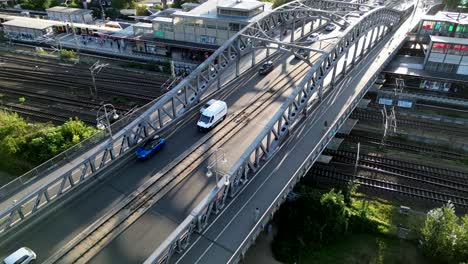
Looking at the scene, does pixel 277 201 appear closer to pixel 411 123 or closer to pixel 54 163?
pixel 54 163

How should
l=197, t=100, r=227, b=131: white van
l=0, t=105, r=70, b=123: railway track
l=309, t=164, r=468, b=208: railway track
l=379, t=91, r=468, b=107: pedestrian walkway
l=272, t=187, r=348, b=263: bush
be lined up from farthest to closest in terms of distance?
l=379, t=91, r=468, b=107: pedestrian walkway, l=0, t=105, r=70, b=123: railway track, l=309, t=164, r=468, b=208: railway track, l=197, t=100, r=227, b=131: white van, l=272, t=187, r=348, b=263: bush

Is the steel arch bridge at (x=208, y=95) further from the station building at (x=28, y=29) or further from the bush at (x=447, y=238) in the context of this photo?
the station building at (x=28, y=29)

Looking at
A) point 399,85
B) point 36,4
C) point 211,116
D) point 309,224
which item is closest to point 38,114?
point 211,116

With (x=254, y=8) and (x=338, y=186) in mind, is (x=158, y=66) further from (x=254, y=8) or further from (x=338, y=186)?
(x=338, y=186)

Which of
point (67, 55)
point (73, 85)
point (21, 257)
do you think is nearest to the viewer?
point (21, 257)

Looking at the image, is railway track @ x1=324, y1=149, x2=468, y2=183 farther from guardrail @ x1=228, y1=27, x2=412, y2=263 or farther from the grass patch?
the grass patch

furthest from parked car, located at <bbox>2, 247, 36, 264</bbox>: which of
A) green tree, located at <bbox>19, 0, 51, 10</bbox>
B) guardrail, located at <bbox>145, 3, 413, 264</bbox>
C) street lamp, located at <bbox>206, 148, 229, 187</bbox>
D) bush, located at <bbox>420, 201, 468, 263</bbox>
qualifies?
green tree, located at <bbox>19, 0, 51, 10</bbox>
